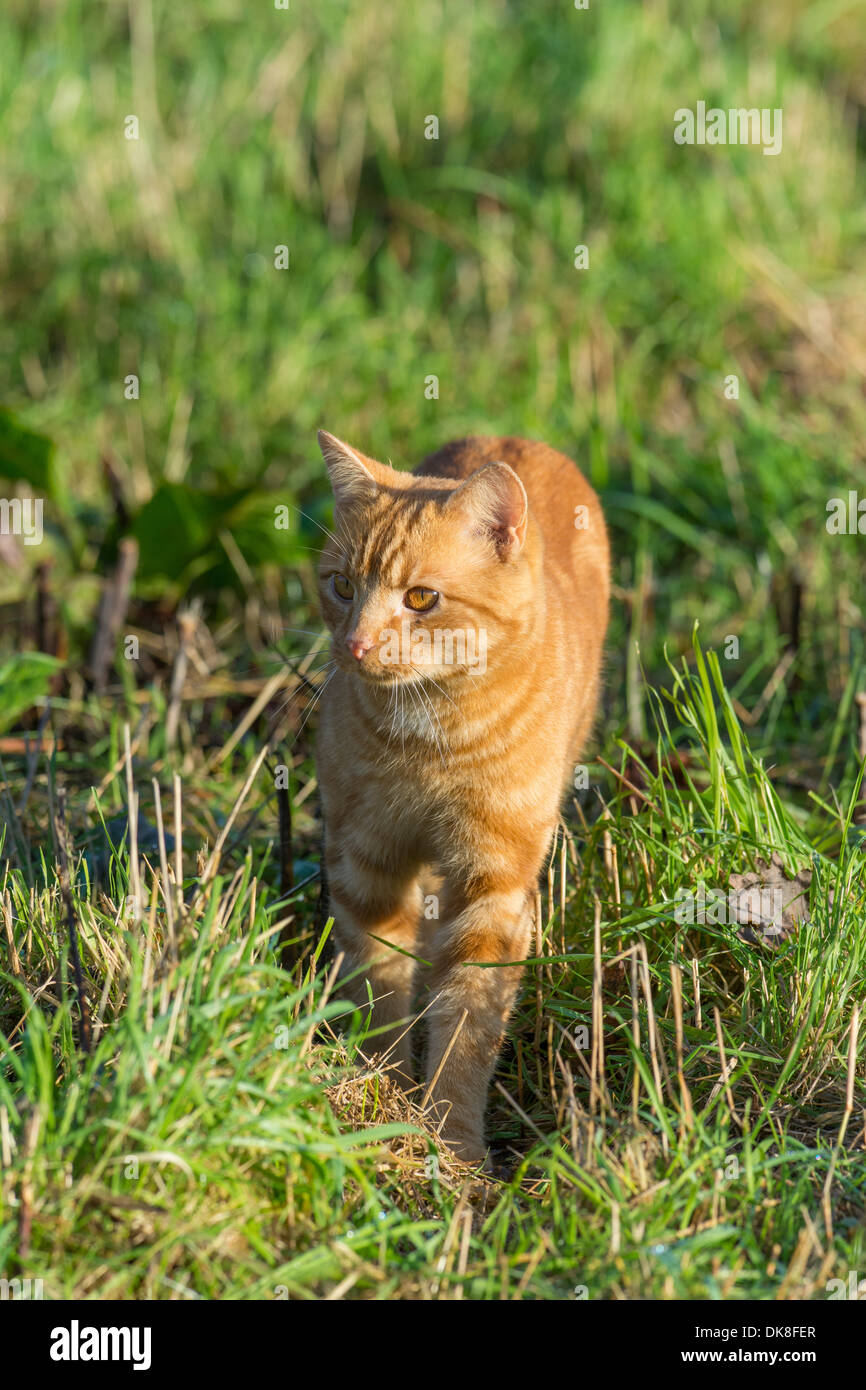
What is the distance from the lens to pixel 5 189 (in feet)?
18.1

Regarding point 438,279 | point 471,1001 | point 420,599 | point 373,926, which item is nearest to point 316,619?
point 373,926

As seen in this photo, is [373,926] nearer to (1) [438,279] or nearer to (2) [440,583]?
(2) [440,583]

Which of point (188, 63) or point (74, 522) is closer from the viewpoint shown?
point (74, 522)

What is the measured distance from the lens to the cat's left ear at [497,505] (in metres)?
2.62

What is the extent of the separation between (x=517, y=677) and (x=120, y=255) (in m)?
3.50

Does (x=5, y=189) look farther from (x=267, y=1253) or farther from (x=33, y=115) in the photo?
(x=267, y=1253)

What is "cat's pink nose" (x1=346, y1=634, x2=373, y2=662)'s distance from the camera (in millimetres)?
2553

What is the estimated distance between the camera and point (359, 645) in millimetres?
2555

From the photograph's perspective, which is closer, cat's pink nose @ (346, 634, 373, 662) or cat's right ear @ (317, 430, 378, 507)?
cat's pink nose @ (346, 634, 373, 662)

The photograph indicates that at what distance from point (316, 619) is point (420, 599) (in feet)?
5.47

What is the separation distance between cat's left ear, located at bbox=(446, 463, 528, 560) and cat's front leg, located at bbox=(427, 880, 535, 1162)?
0.69m

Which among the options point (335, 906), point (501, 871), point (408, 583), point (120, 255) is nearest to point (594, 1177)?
point (501, 871)

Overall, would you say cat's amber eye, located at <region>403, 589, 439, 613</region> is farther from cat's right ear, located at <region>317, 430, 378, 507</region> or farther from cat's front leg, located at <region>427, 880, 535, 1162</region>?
cat's front leg, located at <region>427, 880, 535, 1162</region>

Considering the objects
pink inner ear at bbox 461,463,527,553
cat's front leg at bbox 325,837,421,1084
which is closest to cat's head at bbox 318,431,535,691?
pink inner ear at bbox 461,463,527,553
